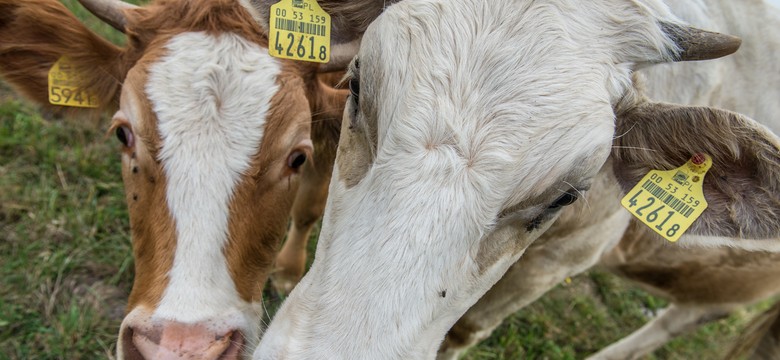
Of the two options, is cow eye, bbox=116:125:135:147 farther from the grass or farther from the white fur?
the white fur

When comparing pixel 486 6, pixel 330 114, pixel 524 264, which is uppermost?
pixel 486 6

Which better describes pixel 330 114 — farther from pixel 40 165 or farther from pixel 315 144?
pixel 40 165

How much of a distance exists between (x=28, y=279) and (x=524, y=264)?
9.89 feet

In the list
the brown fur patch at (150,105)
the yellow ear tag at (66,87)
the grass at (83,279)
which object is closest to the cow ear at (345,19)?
the brown fur patch at (150,105)

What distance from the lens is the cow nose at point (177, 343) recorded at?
6.34ft

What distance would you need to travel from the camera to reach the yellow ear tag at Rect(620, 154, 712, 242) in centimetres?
189

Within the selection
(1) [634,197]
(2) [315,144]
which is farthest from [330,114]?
(1) [634,197]

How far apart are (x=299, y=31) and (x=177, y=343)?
119 centimetres

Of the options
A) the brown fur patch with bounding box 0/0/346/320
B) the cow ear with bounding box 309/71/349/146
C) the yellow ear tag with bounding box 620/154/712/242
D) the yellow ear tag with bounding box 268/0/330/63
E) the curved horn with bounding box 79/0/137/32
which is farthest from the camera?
the cow ear with bounding box 309/71/349/146

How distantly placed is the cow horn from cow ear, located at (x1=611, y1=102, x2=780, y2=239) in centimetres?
18

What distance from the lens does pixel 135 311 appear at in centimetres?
212

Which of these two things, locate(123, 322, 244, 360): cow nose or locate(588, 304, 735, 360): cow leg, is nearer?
locate(123, 322, 244, 360): cow nose

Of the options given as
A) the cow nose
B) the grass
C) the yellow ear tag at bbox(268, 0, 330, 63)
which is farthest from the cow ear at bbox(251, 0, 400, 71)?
the grass

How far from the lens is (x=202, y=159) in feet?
7.03
